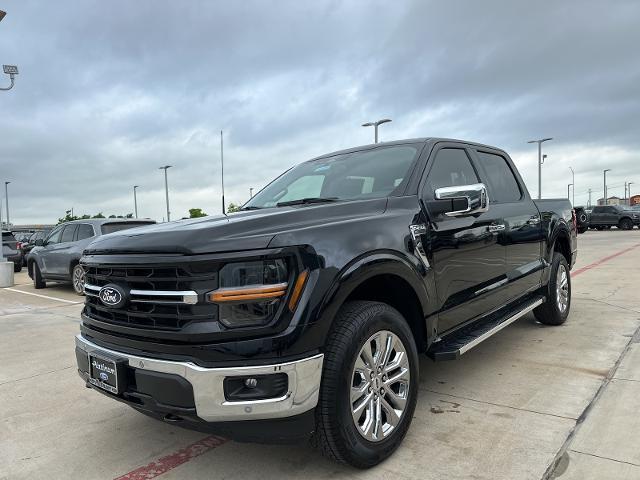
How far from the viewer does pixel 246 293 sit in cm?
229

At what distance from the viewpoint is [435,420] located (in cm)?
326

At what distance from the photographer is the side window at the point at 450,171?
3.63 metres

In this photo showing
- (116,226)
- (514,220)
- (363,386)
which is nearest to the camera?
(363,386)

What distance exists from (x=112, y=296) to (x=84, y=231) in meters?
8.46

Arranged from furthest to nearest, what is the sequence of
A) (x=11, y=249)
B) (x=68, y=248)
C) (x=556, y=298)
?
(x=11, y=249) < (x=68, y=248) < (x=556, y=298)

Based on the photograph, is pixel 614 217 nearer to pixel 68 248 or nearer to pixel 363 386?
pixel 68 248

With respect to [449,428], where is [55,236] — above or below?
above

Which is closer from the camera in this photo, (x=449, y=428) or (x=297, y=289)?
(x=297, y=289)

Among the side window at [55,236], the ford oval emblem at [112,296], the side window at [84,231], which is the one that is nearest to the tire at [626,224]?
the side window at [84,231]

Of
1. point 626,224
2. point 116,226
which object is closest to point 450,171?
point 116,226

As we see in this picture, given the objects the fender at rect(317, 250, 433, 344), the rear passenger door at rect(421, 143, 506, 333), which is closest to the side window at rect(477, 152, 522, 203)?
the rear passenger door at rect(421, 143, 506, 333)

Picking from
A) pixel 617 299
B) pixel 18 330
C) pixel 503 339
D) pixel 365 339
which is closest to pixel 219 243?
pixel 365 339

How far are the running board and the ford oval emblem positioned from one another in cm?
187

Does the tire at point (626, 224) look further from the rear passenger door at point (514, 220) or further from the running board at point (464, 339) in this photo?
the running board at point (464, 339)
